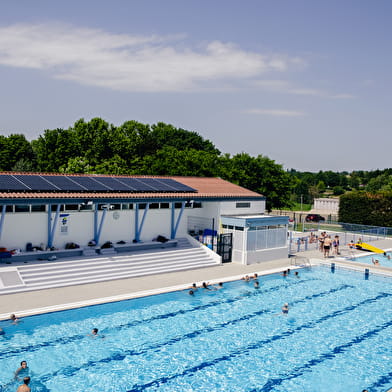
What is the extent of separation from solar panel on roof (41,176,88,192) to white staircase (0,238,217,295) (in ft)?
14.0

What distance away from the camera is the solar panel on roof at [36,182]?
77.9 feet

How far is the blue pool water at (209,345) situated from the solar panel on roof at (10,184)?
805cm

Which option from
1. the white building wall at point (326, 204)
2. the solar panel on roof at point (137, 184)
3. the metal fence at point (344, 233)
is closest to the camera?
the solar panel on roof at point (137, 184)

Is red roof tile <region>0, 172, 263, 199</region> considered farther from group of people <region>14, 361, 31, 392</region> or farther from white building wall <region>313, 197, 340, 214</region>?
white building wall <region>313, 197, 340, 214</region>

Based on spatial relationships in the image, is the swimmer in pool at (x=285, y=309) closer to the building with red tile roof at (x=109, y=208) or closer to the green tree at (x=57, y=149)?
the building with red tile roof at (x=109, y=208)

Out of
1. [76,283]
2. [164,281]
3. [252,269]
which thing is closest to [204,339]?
[164,281]

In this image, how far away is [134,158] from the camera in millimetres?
68500

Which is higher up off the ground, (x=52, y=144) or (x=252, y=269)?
(x=52, y=144)

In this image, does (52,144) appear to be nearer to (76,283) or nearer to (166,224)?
(166,224)

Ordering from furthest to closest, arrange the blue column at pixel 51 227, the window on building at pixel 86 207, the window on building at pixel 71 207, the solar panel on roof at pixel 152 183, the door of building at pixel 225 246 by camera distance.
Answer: the door of building at pixel 225 246, the solar panel on roof at pixel 152 183, the window on building at pixel 86 207, the window on building at pixel 71 207, the blue column at pixel 51 227

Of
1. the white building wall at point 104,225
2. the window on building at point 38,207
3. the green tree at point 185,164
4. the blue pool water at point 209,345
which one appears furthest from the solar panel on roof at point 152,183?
the green tree at point 185,164

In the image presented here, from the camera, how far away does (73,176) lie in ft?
93.0

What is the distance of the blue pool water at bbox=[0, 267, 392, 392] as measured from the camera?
44.3 ft

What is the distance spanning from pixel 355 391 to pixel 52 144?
59615mm
